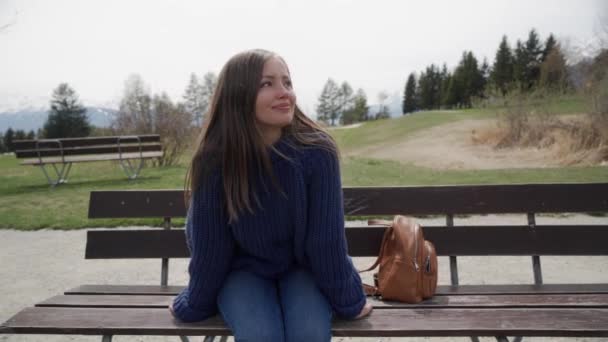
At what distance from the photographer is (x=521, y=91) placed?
18.2 meters

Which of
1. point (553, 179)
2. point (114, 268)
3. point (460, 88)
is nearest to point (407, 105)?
point (460, 88)

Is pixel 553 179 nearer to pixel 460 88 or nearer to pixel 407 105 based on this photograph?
pixel 460 88

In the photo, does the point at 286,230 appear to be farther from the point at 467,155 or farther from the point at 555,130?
the point at 467,155

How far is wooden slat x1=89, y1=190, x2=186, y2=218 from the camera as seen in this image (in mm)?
2842

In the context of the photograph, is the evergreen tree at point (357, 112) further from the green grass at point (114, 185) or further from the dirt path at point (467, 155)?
the green grass at point (114, 185)

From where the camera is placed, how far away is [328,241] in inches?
80.6

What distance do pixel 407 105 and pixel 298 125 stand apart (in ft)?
281

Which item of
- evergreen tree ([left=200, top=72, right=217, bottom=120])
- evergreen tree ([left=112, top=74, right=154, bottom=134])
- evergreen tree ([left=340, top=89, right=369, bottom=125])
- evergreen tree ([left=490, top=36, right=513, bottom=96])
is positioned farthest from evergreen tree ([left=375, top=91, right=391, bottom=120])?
evergreen tree ([left=112, top=74, right=154, bottom=134])

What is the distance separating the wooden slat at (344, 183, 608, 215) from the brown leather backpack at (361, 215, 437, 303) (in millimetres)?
418

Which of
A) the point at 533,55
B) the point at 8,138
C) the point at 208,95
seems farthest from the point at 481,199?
the point at 533,55

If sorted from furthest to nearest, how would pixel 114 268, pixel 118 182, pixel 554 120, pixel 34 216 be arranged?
pixel 554 120 < pixel 118 182 < pixel 34 216 < pixel 114 268

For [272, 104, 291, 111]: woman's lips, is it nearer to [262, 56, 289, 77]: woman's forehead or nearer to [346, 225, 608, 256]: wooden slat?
[262, 56, 289, 77]: woman's forehead

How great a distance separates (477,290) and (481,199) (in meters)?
0.56

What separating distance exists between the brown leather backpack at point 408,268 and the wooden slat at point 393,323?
4.8 inches
